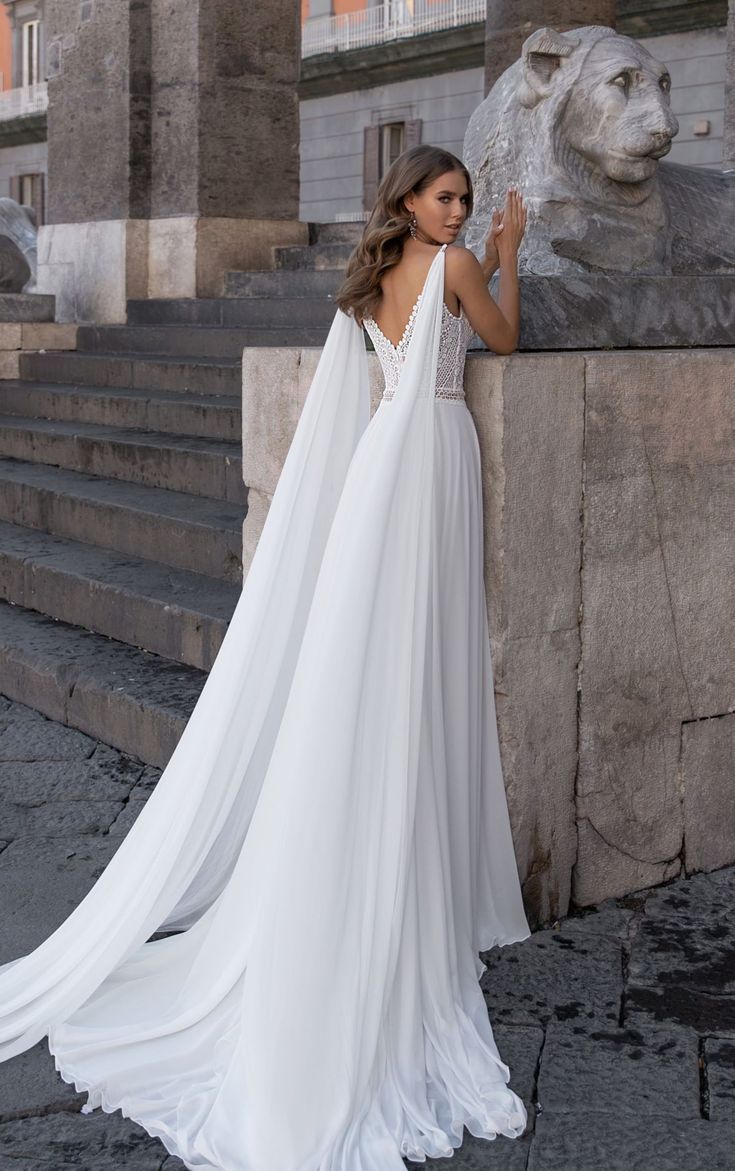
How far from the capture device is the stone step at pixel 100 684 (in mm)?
4480

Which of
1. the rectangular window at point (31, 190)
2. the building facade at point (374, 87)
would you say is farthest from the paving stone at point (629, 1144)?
the rectangular window at point (31, 190)

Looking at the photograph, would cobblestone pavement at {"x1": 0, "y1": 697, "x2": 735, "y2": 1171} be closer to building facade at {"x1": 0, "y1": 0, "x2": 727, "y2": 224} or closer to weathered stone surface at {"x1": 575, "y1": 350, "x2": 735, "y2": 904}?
weathered stone surface at {"x1": 575, "y1": 350, "x2": 735, "y2": 904}

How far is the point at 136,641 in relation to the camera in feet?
17.0

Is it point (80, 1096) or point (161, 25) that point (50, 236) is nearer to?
point (161, 25)

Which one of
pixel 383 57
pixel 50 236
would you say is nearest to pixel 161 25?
pixel 50 236

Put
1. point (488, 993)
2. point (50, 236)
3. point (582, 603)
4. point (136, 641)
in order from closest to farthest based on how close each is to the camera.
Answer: point (488, 993) → point (582, 603) → point (136, 641) → point (50, 236)

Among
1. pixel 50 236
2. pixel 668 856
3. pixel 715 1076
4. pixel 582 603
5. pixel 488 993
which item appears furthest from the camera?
pixel 50 236

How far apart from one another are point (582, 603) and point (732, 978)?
0.88 meters

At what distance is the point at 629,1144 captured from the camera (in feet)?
8.36

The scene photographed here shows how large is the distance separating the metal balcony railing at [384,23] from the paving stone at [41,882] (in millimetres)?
20268

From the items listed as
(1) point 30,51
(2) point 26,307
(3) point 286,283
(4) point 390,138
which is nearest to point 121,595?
(3) point 286,283

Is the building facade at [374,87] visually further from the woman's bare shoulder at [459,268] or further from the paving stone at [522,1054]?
the paving stone at [522,1054]

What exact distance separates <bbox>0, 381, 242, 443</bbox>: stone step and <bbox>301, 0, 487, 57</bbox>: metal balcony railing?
15712 millimetres

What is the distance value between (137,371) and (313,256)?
1.51m
